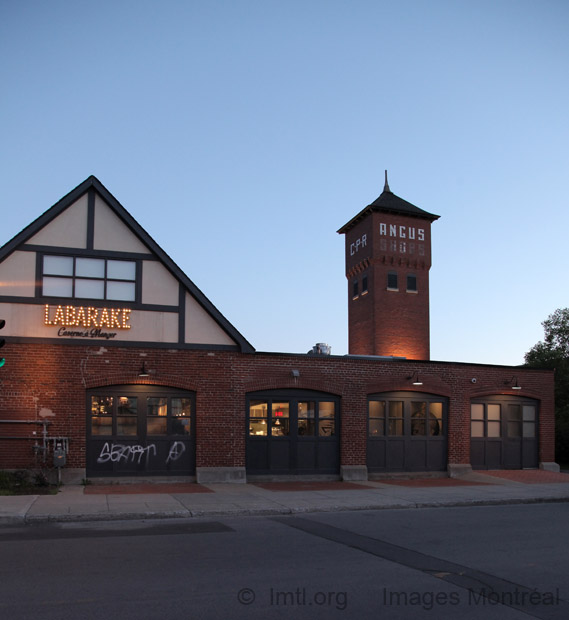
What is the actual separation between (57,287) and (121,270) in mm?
1806

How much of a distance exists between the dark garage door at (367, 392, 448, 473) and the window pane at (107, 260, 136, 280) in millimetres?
8556

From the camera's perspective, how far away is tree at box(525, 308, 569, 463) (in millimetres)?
36500

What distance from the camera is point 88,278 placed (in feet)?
60.1

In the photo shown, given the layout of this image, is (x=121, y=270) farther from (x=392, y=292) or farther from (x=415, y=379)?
(x=392, y=292)

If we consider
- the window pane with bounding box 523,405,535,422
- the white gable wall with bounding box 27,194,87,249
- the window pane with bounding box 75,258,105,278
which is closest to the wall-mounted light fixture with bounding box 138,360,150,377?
the window pane with bounding box 75,258,105,278

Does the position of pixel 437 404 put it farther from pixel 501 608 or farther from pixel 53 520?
pixel 501 608

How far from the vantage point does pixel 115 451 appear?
18.3 meters

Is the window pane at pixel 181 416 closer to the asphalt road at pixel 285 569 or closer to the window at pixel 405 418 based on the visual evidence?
the window at pixel 405 418

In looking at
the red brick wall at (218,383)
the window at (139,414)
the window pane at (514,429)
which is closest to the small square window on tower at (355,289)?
the window pane at (514,429)

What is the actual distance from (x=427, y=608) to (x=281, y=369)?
1337 centimetres

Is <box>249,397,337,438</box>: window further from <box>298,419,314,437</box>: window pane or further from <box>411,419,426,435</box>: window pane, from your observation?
<box>411,419,426,435</box>: window pane

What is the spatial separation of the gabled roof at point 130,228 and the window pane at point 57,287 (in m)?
1.26

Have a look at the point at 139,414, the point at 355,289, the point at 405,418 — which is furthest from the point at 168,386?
the point at 355,289

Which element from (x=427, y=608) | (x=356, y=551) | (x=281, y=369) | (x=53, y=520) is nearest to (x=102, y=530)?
(x=53, y=520)
